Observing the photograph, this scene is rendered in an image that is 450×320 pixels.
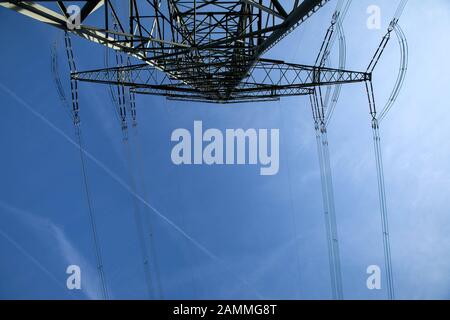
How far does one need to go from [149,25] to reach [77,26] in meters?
16.1

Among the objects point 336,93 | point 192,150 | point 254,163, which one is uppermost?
point 336,93

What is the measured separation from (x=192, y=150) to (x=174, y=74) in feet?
23.1

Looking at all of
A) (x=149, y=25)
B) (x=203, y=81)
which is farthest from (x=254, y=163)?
(x=149, y=25)
